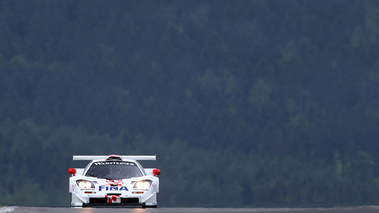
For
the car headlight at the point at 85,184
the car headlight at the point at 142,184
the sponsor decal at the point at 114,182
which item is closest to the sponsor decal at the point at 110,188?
the sponsor decal at the point at 114,182

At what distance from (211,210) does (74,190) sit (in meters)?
5.86

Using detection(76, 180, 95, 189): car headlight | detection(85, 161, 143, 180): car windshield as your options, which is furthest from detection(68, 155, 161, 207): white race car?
detection(85, 161, 143, 180): car windshield

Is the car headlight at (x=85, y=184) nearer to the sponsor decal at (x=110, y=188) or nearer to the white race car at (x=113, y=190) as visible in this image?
the white race car at (x=113, y=190)

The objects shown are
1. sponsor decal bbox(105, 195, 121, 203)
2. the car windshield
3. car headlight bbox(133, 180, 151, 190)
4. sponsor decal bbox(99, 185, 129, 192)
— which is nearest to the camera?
sponsor decal bbox(105, 195, 121, 203)

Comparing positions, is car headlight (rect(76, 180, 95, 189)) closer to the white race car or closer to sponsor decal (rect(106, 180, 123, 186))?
the white race car

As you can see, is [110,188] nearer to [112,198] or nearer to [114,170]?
[112,198]

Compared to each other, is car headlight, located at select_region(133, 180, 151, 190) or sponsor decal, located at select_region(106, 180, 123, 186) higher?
sponsor decal, located at select_region(106, 180, 123, 186)

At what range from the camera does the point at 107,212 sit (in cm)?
1221

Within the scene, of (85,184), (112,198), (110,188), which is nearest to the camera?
(112,198)

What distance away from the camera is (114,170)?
19641mm

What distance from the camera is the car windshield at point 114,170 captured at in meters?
18.9

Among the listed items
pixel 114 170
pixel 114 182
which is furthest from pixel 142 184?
pixel 114 170

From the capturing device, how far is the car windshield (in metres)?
18.9

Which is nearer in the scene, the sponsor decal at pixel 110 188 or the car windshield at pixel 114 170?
the sponsor decal at pixel 110 188
